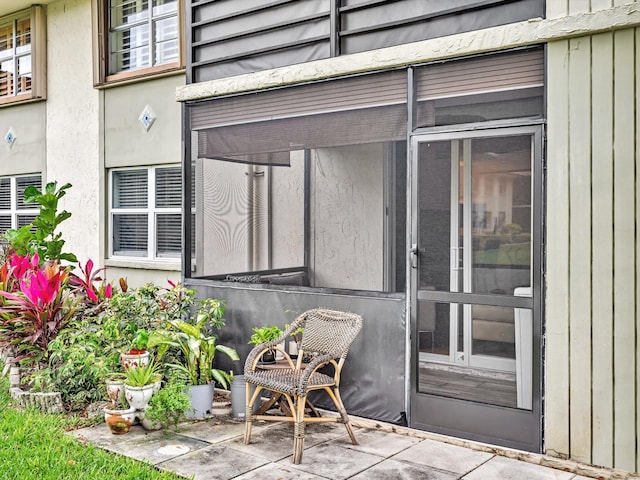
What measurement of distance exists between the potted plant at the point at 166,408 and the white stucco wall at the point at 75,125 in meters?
4.36

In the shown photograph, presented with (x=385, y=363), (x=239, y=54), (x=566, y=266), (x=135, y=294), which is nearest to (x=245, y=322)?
(x=135, y=294)

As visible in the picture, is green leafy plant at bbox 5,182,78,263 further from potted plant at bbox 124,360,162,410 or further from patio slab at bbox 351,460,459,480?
patio slab at bbox 351,460,459,480

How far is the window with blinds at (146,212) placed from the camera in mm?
8109

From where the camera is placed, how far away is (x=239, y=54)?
18.9ft

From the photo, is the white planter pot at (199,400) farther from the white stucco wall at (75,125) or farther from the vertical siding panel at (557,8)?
the white stucco wall at (75,125)

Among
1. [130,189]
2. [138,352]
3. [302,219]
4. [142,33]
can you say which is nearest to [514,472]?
[138,352]

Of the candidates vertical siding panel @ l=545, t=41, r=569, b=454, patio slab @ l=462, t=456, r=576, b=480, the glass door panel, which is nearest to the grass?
patio slab @ l=462, t=456, r=576, b=480

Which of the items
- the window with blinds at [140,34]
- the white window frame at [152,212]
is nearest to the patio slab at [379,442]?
the white window frame at [152,212]

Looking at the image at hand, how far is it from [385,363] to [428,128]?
175cm

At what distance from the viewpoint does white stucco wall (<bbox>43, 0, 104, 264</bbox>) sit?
8.86 metres

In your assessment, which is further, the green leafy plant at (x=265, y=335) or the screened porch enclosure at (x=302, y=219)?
the screened porch enclosure at (x=302, y=219)

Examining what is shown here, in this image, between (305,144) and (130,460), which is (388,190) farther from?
(130,460)

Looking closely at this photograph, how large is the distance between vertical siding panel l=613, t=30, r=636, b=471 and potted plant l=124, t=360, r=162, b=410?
128 inches

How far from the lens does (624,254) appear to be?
12.7 feet
